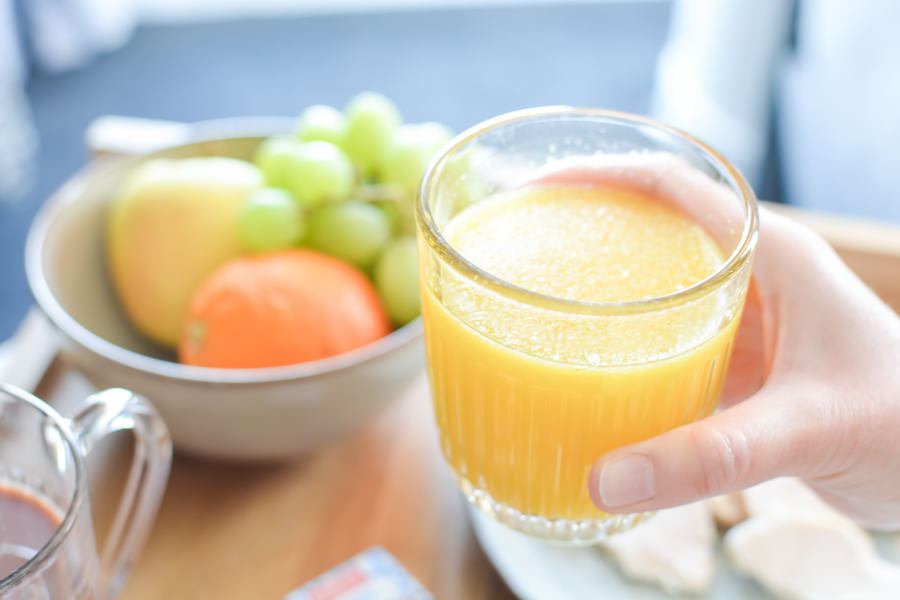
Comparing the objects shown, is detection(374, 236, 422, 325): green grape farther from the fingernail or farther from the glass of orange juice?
the fingernail

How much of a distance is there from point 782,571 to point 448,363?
0.32 m

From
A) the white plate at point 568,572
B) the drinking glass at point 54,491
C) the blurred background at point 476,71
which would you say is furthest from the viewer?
A: the blurred background at point 476,71

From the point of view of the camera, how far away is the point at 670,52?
246 cm

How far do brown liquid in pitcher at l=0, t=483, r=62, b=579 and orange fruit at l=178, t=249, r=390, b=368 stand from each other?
215 mm

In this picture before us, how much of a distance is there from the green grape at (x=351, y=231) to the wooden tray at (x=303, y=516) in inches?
5.5

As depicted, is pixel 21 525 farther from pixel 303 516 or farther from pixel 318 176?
pixel 318 176

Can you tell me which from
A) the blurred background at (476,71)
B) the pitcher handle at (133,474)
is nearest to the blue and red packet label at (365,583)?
the pitcher handle at (133,474)

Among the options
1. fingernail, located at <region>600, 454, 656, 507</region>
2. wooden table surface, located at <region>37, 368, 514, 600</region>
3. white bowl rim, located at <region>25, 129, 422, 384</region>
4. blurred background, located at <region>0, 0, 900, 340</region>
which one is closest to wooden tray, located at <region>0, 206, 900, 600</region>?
wooden table surface, located at <region>37, 368, 514, 600</region>

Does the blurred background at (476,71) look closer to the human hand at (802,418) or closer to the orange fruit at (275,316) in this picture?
the human hand at (802,418)

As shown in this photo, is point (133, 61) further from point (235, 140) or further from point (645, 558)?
point (645, 558)

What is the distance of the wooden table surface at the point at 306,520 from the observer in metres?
0.69

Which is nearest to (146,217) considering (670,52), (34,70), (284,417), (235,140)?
(235,140)

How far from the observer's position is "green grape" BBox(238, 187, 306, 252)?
800 millimetres

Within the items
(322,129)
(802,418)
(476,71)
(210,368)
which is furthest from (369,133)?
(476,71)
